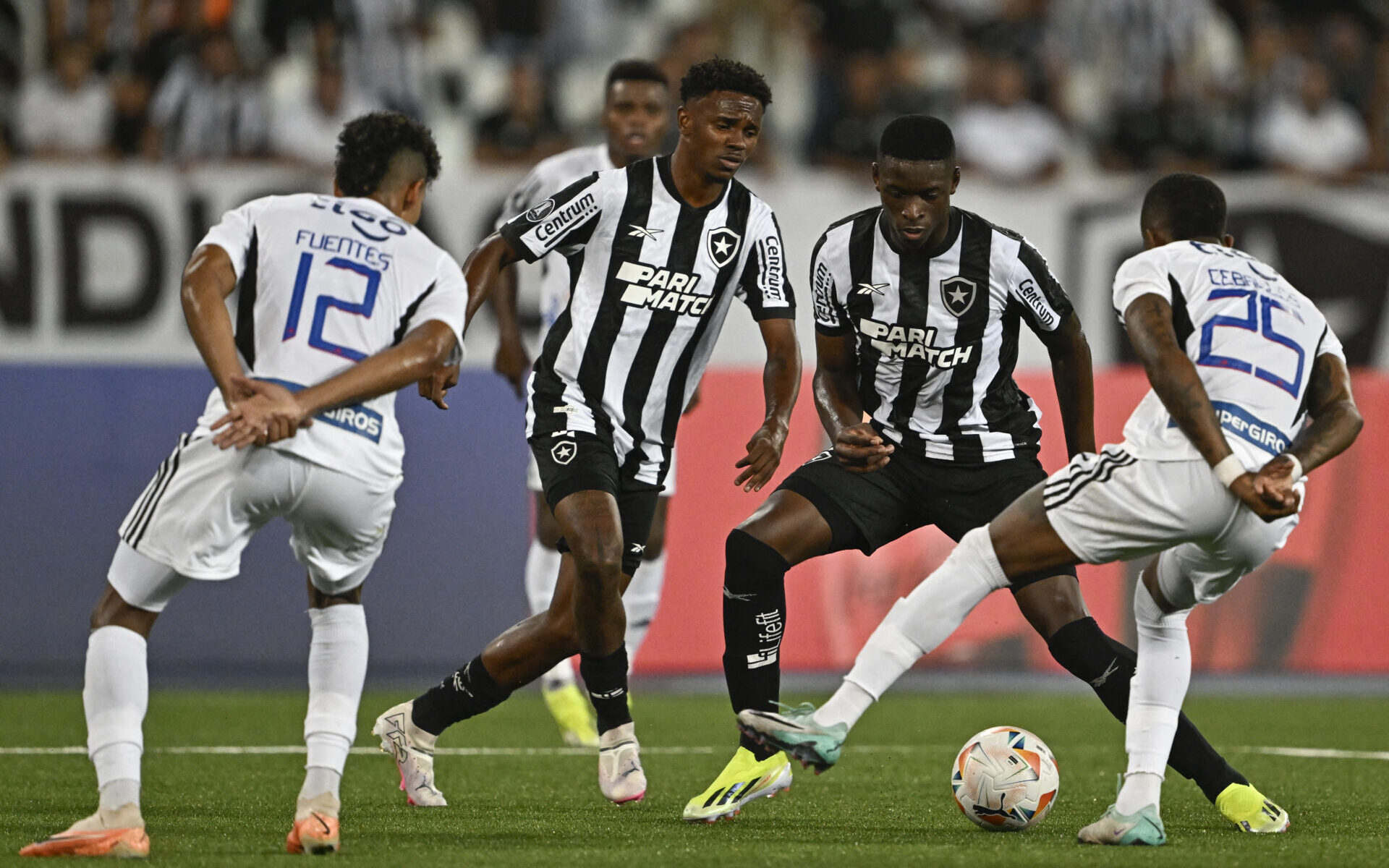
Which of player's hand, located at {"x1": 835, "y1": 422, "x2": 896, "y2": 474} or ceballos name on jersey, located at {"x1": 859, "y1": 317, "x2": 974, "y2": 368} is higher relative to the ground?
ceballos name on jersey, located at {"x1": 859, "y1": 317, "x2": 974, "y2": 368}

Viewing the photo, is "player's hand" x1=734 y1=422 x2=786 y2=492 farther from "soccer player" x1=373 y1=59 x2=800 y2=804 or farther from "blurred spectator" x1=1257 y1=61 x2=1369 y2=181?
"blurred spectator" x1=1257 y1=61 x2=1369 y2=181

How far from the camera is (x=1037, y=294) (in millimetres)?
5320

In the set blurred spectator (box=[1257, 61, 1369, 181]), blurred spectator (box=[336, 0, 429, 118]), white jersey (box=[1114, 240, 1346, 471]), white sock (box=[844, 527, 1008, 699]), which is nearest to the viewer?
white jersey (box=[1114, 240, 1346, 471])

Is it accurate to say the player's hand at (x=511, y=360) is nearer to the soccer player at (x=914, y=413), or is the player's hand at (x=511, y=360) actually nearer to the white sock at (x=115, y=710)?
the soccer player at (x=914, y=413)

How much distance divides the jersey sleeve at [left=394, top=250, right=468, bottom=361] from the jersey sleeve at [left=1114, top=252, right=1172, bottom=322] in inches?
68.1

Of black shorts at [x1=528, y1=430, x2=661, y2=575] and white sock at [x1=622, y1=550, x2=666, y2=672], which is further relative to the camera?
white sock at [x1=622, y1=550, x2=666, y2=672]

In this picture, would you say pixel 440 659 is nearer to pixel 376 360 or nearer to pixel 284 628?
pixel 284 628

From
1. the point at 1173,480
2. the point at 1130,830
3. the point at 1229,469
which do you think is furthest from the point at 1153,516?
the point at 1130,830

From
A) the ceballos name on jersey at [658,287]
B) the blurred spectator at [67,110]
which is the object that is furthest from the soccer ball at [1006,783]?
the blurred spectator at [67,110]

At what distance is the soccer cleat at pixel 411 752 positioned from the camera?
5441mm

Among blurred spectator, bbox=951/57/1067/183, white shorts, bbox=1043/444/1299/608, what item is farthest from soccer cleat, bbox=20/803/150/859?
blurred spectator, bbox=951/57/1067/183

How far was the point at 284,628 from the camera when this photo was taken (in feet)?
31.4

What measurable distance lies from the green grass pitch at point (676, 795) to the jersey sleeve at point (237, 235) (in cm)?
147

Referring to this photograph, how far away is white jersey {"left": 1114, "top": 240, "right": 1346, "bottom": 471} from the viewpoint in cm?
440
